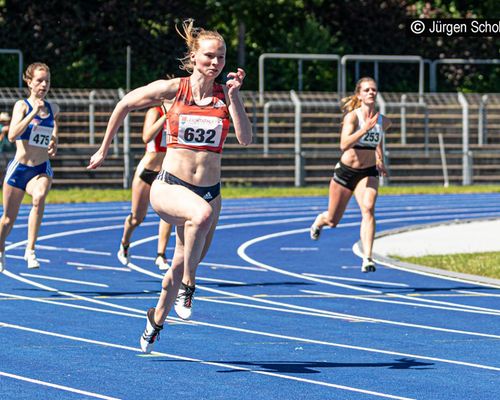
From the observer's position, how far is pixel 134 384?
7.96 m

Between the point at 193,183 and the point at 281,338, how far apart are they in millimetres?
1684

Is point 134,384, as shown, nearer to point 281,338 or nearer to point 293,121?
point 281,338

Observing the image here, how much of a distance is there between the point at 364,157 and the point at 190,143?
6.01 m

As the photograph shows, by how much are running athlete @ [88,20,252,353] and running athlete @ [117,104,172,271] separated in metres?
4.36

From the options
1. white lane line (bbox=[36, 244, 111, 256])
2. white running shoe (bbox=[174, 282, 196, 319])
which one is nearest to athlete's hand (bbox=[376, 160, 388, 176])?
white lane line (bbox=[36, 244, 111, 256])

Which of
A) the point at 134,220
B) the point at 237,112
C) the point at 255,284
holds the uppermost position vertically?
the point at 237,112

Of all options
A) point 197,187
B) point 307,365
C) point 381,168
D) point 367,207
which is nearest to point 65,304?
point 197,187

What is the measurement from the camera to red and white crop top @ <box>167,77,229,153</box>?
29.2 ft

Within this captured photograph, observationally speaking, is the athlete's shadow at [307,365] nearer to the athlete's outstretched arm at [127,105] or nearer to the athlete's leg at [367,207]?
the athlete's outstretched arm at [127,105]

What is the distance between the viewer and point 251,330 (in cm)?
1043

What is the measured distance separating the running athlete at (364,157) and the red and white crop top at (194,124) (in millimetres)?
5323

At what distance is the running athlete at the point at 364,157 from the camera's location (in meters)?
14.4

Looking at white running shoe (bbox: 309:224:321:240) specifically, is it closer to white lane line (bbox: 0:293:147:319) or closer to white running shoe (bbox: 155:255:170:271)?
white running shoe (bbox: 155:255:170:271)

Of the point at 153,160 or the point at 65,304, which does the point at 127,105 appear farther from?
the point at 153,160
